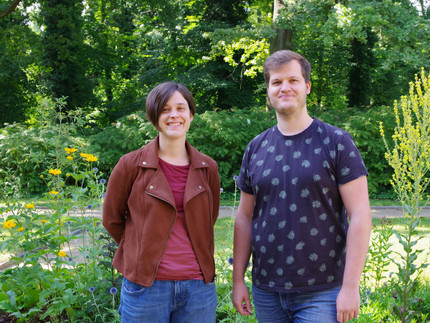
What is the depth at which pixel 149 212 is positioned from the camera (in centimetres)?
204

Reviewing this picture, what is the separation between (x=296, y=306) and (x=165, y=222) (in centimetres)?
71

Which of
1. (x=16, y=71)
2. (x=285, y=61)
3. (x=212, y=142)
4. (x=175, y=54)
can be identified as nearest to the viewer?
(x=285, y=61)

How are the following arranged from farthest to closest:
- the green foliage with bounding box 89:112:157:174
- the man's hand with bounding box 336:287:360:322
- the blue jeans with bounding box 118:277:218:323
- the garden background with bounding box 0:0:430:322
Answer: the green foliage with bounding box 89:112:157:174 < the garden background with bounding box 0:0:430:322 < the blue jeans with bounding box 118:277:218:323 < the man's hand with bounding box 336:287:360:322

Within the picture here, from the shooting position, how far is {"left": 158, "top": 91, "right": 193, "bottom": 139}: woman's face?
213 cm

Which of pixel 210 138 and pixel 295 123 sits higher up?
pixel 295 123

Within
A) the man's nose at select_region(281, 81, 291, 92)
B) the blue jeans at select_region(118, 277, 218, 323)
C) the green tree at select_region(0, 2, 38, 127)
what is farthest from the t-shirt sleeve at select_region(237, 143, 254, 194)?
the green tree at select_region(0, 2, 38, 127)

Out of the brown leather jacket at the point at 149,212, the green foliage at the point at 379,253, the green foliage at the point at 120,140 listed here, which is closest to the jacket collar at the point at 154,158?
the brown leather jacket at the point at 149,212

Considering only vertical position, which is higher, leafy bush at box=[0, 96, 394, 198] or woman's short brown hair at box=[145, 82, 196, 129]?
woman's short brown hair at box=[145, 82, 196, 129]

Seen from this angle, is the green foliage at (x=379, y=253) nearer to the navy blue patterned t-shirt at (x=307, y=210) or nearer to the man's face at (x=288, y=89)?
the navy blue patterned t-shirt at (x=307, y=210)

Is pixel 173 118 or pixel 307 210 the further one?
pixel 173 118

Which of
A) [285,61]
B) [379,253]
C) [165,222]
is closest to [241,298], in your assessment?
[165,222]

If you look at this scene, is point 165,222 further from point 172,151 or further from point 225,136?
point 225,136

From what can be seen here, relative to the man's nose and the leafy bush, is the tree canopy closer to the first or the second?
the leafy bush

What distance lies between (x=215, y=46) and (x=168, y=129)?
1351 cm
